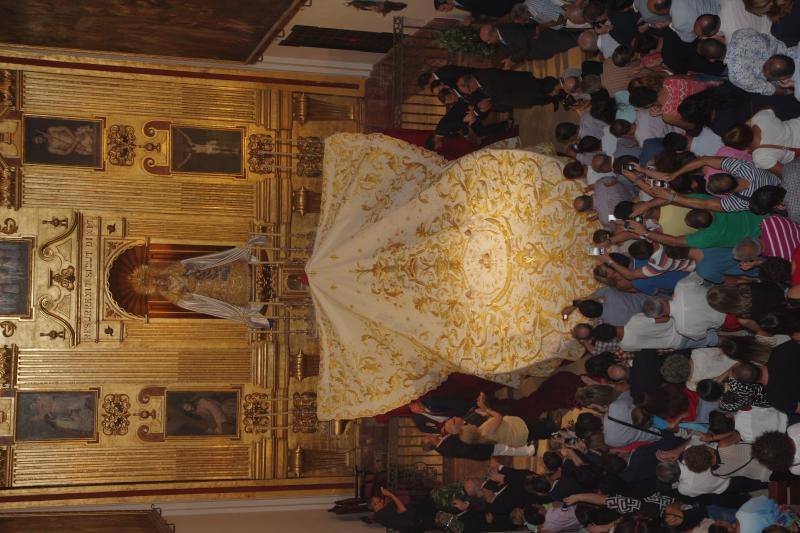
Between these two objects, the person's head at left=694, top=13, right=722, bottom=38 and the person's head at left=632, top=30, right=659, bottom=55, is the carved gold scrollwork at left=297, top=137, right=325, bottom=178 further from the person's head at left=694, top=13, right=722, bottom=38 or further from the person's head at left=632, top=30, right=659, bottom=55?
the person's head at left=694, top=13, right=722, bottom=38

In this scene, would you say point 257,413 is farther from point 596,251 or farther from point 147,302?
point 596,251

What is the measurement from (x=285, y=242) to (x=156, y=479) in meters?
3.38

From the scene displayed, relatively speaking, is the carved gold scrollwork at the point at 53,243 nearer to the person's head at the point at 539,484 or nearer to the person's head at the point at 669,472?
the person's head at the point at 539,484

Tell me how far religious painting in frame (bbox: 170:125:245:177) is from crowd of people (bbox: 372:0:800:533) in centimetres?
425

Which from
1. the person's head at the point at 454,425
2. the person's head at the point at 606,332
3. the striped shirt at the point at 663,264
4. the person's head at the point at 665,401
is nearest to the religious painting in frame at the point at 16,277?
the person's head at the point at 454,425

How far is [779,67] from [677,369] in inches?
82.2

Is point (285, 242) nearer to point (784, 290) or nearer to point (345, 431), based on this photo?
point (345, 431)

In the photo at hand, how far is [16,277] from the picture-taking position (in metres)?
10.8

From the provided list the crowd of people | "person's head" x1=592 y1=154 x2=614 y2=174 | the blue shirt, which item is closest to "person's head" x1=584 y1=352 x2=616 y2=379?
the crowd of people

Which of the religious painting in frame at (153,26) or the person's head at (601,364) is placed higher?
the religious painting in frame at (153,26)

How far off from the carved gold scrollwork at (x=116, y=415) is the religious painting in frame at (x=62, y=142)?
294 cm

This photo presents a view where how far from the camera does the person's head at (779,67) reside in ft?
16.5

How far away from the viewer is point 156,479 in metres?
10.9

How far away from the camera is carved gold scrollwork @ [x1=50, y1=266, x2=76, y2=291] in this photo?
10875mm
